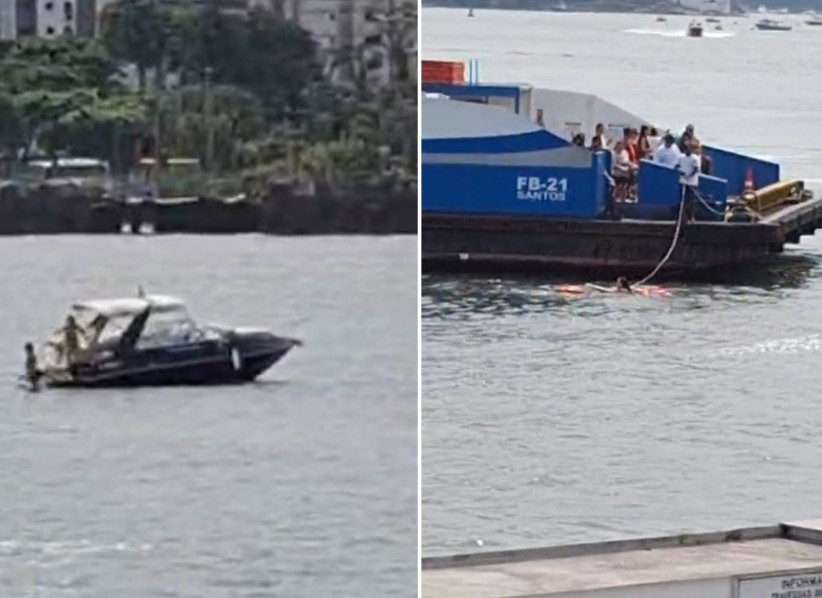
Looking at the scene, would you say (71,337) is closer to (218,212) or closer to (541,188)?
(218,212)

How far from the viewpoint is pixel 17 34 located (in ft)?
12.0

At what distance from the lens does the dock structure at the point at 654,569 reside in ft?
14.6

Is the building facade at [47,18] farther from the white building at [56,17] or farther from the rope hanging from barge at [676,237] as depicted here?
the rope hanging from barge at [676,237]

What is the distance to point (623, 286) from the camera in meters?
21.1

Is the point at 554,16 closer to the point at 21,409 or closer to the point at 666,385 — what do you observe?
the point at 666,385

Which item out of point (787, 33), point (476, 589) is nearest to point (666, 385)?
point (476, 589)

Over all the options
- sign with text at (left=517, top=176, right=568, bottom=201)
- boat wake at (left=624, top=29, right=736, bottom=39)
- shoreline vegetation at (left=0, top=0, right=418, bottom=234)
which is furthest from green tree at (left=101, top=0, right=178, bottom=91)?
boat wake at (left=624, top=29, right=736, bottom=39)

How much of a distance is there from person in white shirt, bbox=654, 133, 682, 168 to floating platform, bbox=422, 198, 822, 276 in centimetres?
63

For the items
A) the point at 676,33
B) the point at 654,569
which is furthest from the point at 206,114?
the point at 676,33

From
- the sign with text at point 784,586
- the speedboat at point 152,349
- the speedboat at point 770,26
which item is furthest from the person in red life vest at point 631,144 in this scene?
the speedboat at point 770,26

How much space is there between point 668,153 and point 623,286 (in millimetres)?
1378

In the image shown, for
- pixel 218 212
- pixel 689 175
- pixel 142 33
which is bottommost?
pixel 689 175

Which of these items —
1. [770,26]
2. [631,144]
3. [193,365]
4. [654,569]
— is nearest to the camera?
[193,365]

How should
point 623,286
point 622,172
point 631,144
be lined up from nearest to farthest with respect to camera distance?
point 623,286 → point 622,172 → point 631,144
